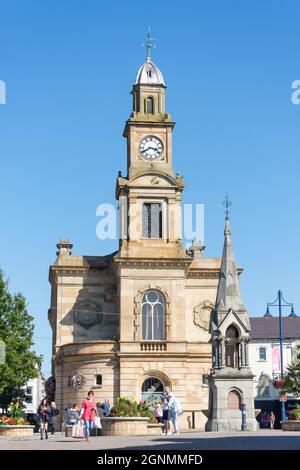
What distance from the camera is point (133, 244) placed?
61.9 meters

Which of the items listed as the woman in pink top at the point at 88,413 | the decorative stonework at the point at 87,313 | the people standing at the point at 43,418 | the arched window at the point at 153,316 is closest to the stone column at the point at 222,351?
the people standing at the point at 43,418

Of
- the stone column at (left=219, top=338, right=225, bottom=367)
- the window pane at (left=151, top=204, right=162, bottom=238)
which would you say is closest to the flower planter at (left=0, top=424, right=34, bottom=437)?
the stone column at (left=219, top=338, right=225, bottom=367)

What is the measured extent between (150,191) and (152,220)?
81.9 inches

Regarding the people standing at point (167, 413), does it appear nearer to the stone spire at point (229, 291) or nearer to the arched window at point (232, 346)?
the arched window at point (232, 346)

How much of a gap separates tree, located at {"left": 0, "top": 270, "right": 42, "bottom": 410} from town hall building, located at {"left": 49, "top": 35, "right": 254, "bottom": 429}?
215 centimetres

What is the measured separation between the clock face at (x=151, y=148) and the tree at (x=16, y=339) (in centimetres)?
1356

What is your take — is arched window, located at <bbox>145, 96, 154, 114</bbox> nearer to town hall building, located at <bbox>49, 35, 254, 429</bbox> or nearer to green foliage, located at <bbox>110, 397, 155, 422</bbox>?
town hall building, located at <bbox>49, 35, 254, 429</bbox>

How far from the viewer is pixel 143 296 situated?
6075 cm

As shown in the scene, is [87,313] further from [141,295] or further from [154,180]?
[154,180]

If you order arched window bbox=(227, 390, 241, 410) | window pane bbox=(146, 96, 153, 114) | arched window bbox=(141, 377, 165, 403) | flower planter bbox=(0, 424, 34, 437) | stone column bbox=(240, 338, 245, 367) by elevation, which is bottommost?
flower planter bbox=(0, 424, 34, 437)

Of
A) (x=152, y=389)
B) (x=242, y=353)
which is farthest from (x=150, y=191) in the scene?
(x=242, y=353)

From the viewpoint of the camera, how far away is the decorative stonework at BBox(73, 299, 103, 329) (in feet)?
208
